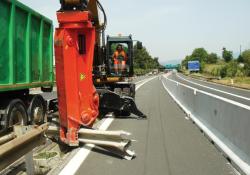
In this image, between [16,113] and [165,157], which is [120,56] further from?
[165,157]

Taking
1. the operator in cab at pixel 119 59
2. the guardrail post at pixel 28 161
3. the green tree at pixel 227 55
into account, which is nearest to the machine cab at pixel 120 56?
the operator in cab at pixel 119 59

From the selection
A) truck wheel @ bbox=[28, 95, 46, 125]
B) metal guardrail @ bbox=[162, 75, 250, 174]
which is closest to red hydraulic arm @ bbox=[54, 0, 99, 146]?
truck wheel @ bbox=[28, 95, 46, 125]

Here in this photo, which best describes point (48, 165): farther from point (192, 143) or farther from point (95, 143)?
point (192, 143)

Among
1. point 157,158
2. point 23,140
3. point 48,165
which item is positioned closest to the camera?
point 23,140

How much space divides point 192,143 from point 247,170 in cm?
320

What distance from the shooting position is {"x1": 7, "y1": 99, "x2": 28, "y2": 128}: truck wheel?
9.65m

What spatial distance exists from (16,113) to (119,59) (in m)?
8.17

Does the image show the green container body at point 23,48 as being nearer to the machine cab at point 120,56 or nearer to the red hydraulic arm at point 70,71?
the red hydraulic arm at point 70,71

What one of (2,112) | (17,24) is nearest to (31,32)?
(17,24)

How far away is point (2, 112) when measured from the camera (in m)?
9.45

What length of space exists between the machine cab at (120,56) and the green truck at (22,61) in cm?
475

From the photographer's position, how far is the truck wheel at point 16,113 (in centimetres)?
965

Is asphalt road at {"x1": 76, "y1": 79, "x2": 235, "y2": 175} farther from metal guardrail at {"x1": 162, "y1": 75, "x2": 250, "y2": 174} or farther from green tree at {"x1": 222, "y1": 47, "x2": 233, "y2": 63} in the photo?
green tree at {"x1": 222, "y1": 47, "x2": 233, "y2": 63}

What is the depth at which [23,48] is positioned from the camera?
35.1ft
